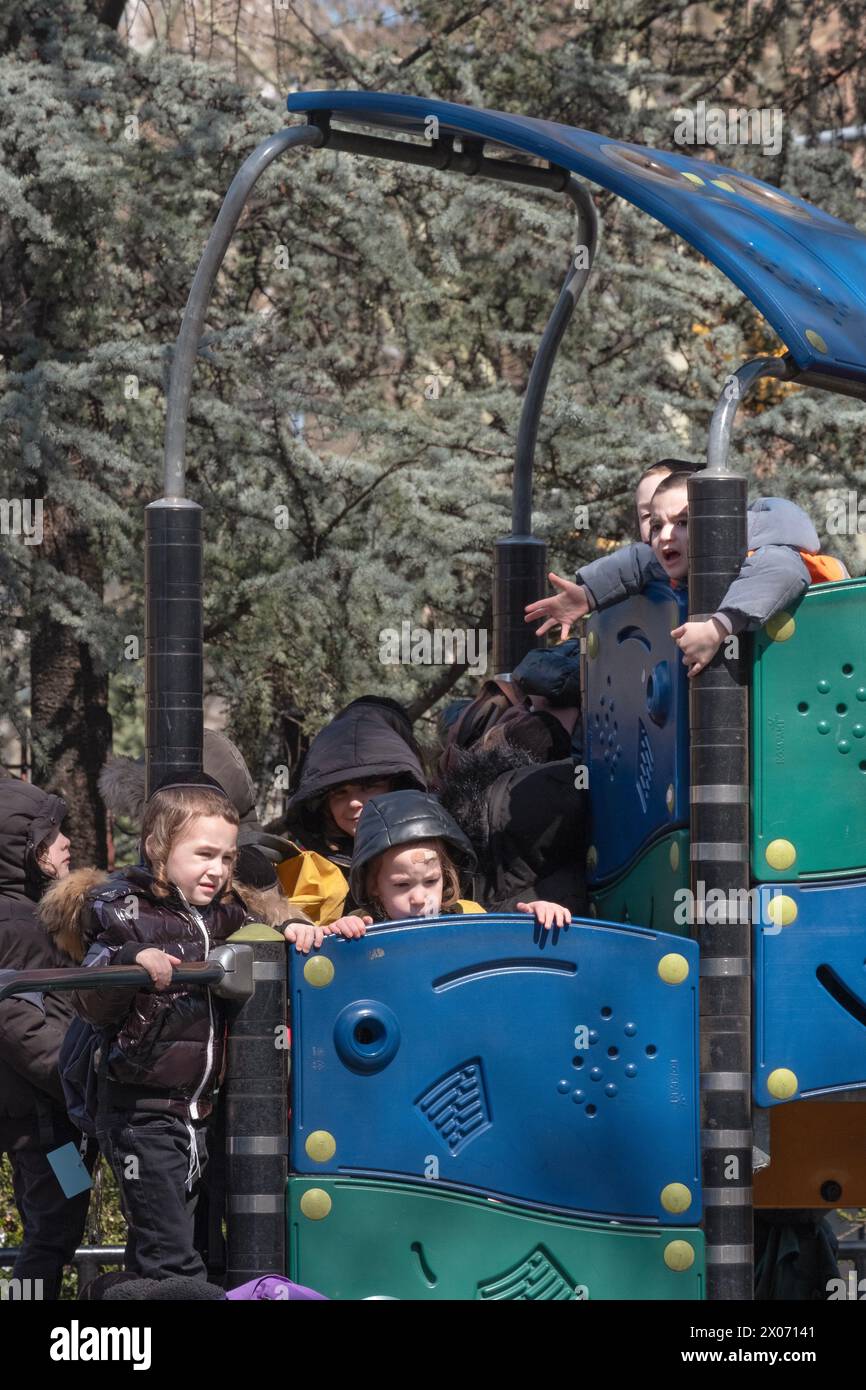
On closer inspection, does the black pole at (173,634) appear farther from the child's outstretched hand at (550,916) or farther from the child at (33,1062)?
the child's outstretched hand at (550,916)

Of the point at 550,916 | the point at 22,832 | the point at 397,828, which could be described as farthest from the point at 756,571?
the point at 22,832

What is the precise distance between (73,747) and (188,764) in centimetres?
431

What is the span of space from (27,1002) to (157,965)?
4.24 feet

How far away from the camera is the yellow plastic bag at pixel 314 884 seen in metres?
4.02

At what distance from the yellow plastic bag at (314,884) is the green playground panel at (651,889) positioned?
628mm

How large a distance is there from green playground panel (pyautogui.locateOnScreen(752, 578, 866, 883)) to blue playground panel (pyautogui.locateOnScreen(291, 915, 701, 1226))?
1.02 feet

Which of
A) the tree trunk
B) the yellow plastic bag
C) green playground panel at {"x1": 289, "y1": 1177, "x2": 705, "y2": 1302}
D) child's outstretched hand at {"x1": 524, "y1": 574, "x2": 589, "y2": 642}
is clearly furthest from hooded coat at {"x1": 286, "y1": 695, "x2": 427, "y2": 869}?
the tree trunk

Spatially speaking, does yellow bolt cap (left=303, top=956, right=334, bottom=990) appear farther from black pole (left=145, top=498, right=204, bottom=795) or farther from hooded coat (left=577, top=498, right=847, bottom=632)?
hooded coat (left=577, top=498, right=847, bottom=632)

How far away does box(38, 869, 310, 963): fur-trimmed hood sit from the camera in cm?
354

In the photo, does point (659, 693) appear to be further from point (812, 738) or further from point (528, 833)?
point (528, 833)

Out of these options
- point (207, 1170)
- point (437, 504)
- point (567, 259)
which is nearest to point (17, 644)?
point (437, 504)

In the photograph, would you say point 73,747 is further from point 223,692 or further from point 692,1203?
point 692,1203

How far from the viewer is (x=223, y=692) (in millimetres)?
8039

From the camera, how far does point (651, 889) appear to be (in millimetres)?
3756
